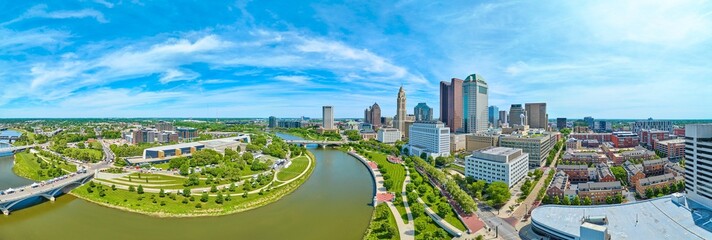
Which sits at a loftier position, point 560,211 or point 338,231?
point 560,211

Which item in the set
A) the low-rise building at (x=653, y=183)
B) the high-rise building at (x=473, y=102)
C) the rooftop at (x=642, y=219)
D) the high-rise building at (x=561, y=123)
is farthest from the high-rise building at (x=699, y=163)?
the high-rise building at (x=561, y=123)

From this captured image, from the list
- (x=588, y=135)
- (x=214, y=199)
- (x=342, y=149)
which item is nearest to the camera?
(x=214, y=199)

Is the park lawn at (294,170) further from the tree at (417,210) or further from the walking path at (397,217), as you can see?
the tree at (417,210)

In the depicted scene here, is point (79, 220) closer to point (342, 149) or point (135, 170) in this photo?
point (135, 170)

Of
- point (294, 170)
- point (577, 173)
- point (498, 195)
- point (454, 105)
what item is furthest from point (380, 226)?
point (454, 105)

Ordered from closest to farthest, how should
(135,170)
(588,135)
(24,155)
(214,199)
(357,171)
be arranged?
(214,199)
(135,170)
(357,171)
(24,155)
(588,135)

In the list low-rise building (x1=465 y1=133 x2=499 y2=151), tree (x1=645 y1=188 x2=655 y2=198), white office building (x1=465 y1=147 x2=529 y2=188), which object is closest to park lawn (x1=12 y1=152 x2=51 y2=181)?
white office building (x1=465 y1=147 x2=529 y2=188)

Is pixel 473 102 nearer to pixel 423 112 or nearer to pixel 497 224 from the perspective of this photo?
pixel 423 112

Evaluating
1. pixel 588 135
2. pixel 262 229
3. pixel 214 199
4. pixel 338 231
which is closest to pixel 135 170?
pixel 214 199
